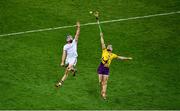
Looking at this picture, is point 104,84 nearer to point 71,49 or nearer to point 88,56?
point 71,49

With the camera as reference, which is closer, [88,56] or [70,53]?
[70,53]

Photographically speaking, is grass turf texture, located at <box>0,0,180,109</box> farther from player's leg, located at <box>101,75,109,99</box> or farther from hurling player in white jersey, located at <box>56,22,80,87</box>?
hurling player in white jersey, located at <box>56,22,80,87</box>

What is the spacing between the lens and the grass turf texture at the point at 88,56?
2528cm

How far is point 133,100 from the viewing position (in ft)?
83.5

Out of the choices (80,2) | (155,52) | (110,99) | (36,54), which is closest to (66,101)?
(110,99)

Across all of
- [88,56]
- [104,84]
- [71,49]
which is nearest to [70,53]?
[71,49]

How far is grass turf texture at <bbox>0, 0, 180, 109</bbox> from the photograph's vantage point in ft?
82.9

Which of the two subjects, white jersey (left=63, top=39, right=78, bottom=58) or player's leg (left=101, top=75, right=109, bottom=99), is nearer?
player's leg (left=101, top=75, right=109, bottom=99)

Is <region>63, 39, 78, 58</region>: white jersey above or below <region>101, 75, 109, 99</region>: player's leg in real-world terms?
above

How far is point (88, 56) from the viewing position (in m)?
28.9

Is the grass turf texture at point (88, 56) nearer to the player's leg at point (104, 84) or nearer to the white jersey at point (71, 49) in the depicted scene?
the player's leg at point (104, 84)

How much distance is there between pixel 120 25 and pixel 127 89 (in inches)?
272

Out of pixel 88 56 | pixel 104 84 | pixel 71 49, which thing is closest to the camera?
pixel 104 84

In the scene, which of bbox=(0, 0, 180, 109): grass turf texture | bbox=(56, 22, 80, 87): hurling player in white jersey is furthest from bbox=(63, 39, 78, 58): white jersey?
bbox=(0, 0, 180, 109): grass turf texture
